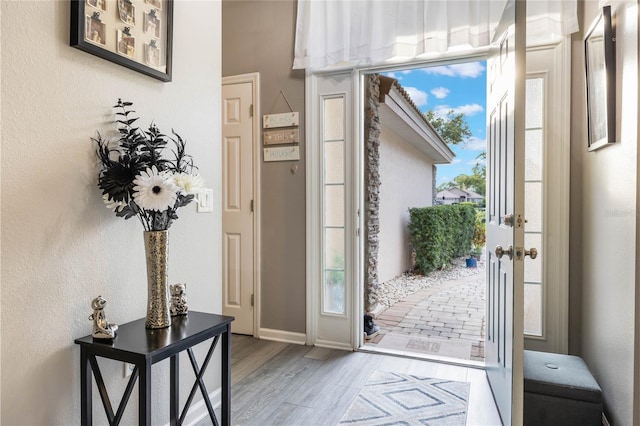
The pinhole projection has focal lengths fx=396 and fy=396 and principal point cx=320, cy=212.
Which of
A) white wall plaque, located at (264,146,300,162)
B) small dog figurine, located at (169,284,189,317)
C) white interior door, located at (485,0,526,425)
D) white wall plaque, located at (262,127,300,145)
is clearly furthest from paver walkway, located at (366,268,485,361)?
small dog figurine, located at (169,284,189,317)

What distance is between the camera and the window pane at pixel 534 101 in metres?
2.65

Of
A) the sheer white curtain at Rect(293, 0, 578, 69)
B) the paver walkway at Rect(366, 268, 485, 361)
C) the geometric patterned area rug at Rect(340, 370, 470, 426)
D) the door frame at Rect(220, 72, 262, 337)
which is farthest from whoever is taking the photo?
the paver walkway at Rect(366, 268, 485, 361)

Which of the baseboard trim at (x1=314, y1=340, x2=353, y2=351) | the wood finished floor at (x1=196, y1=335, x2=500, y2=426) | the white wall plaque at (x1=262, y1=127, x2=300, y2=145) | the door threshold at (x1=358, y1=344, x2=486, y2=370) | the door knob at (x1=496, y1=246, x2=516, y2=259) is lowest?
the wood finished floor at (x1=196, y1=335, x2=500, y2=426)

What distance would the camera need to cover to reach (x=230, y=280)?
11.9 feet

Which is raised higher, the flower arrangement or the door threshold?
the flower arrangement

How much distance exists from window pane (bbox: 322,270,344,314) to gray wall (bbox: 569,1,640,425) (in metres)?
1.61

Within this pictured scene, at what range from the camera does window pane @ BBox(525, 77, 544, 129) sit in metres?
2.65

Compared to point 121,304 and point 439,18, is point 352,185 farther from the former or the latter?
point 121,304

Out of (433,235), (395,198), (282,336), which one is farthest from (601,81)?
(433,235)

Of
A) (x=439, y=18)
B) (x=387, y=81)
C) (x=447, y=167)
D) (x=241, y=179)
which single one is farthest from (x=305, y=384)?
(x=447, y=167)

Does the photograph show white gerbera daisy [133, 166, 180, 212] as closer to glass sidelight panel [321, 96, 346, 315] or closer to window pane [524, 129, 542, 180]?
glass sidelight panel [321, 96, 346, 315]

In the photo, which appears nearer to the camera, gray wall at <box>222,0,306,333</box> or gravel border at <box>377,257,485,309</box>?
gray wall at <box>222,0,306,333</box>

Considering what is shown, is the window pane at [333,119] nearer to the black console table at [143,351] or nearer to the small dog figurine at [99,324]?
the black console table at [143,351]

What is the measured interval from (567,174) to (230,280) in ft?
9.13
